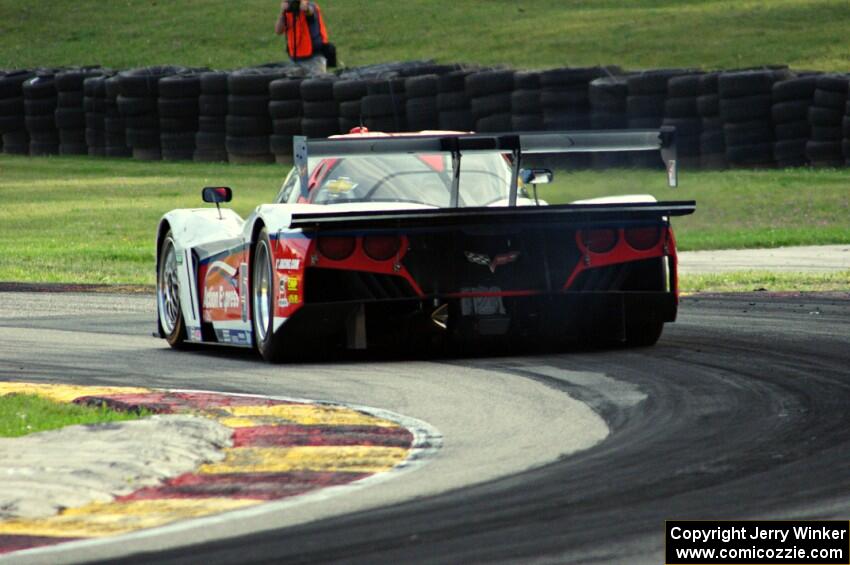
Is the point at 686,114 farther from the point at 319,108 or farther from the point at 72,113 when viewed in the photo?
the point at 72,113

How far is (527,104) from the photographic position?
87.7 feet

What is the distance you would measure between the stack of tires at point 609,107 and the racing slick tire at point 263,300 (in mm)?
15185

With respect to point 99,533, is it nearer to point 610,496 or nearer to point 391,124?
point 610,496

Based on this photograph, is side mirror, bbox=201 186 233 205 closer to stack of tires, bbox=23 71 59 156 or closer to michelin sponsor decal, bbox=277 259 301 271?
michelin sponsor decal, bbox=277 259 301 271

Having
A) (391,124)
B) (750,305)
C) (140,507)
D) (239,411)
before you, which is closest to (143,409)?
(239,411)

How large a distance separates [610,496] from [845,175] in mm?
19535

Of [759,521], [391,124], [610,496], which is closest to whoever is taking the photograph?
[759,521]

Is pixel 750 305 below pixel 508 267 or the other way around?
below

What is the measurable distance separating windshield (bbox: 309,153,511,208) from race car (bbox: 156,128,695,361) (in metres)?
0.01

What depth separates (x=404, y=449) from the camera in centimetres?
720

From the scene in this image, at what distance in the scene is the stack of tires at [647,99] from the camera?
25.4 m

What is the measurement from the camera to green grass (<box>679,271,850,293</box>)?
15.4 meters

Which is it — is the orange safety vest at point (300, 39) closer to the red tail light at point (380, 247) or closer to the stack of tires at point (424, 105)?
the stack of tires at point (424, 105)

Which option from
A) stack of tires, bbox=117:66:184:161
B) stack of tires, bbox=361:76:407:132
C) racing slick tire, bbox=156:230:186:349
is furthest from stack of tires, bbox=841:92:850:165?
racing slick tire, bbox=156:230:186:349
